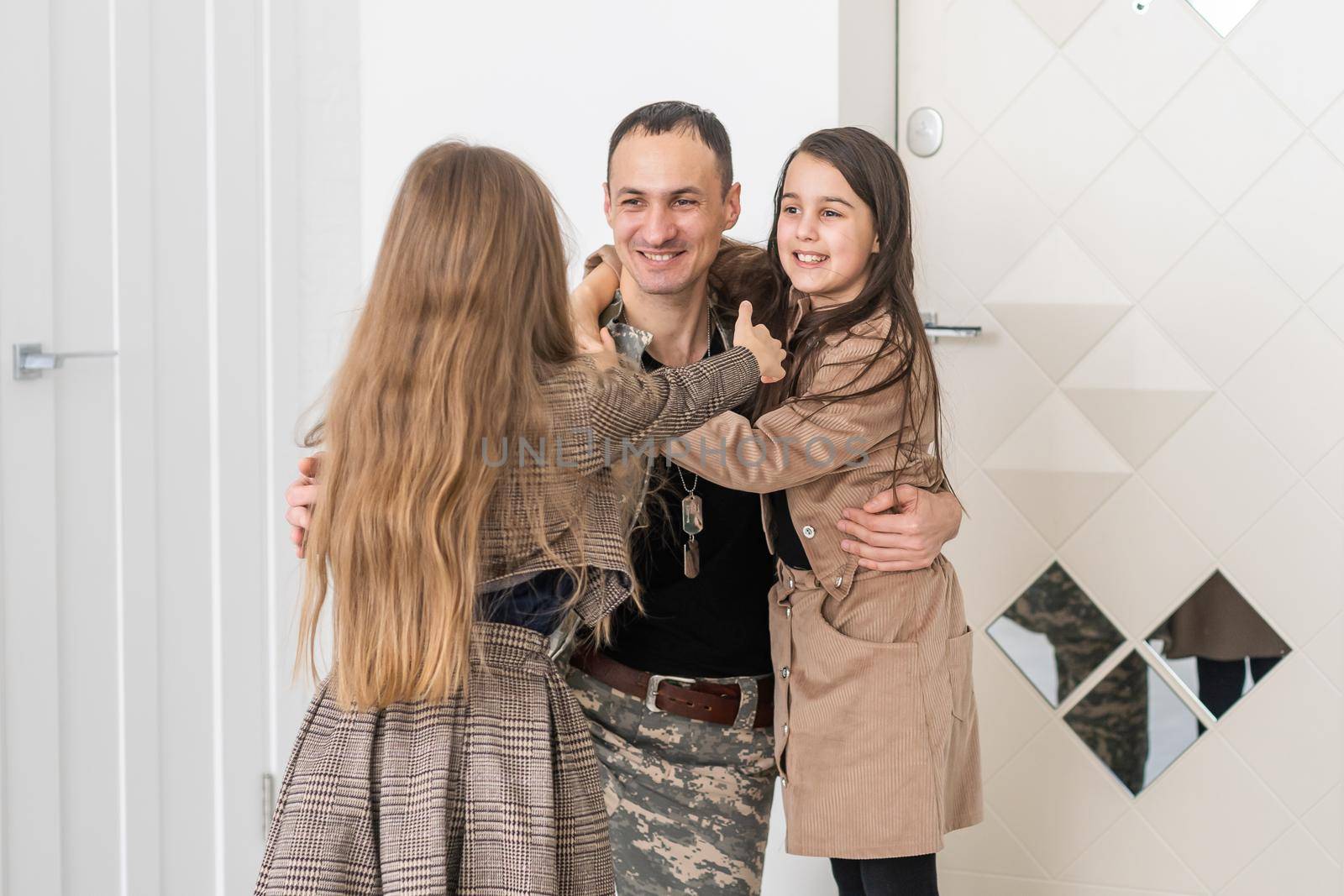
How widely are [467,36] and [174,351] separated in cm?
79

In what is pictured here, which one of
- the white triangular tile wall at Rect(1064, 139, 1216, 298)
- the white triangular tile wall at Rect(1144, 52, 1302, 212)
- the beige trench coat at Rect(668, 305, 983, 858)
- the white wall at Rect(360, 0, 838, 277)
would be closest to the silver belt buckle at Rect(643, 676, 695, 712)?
the beige trench coat at Rect(668, 305, 983, 858)

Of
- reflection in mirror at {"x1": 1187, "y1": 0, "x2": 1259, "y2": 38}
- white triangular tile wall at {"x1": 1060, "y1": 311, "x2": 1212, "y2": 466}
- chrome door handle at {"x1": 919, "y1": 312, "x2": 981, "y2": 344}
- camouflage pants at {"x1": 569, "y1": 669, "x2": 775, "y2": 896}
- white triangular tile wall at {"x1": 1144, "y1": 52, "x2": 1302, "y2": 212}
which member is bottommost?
camouflage pants at {"x1": 569, "y1": 669, "x2": 775, "y2": 896}

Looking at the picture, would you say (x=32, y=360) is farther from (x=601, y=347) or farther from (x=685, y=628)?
(x=685, y=628)

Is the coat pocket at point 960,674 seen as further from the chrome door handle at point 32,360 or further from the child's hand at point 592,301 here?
the chrome door handle at point 32,360

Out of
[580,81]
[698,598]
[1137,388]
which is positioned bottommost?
[698,598]

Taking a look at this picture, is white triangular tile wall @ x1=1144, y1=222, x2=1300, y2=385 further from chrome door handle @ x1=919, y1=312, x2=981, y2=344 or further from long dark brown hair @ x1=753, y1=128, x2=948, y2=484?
long dark brown hair @ x1=753, y1=128, x2=948, y2=484

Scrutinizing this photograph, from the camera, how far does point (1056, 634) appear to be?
225 centimetres

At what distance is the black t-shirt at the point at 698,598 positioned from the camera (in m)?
1.56

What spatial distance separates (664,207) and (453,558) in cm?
59

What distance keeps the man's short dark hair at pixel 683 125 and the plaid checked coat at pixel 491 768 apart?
1.36 ft

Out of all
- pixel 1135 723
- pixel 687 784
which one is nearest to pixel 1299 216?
pixel 1135 723

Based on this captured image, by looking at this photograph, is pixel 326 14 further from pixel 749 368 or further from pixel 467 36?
pixel 749 368

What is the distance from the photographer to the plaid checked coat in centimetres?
121

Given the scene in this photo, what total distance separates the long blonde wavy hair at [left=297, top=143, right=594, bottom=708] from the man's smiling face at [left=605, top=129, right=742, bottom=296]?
316 millimetres
